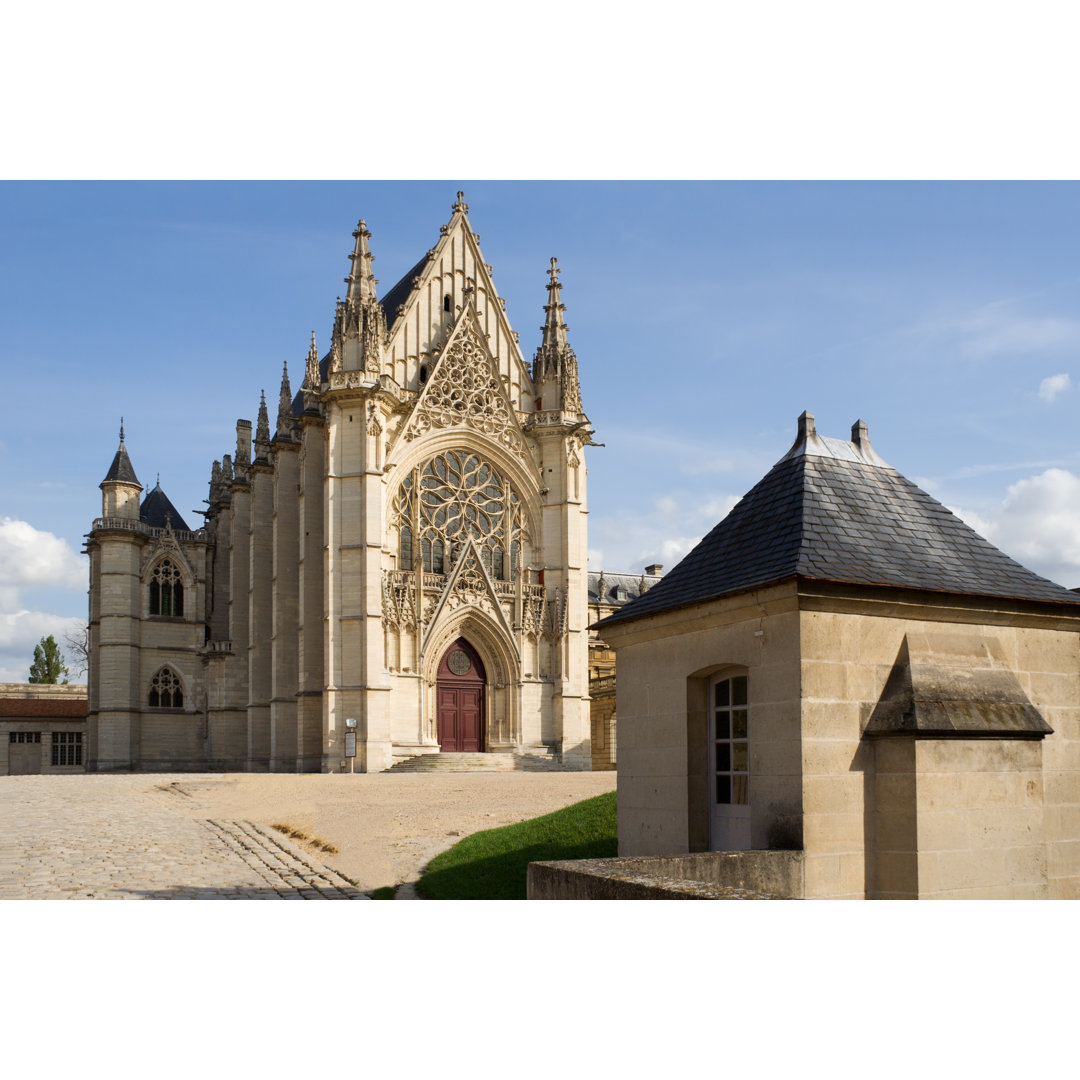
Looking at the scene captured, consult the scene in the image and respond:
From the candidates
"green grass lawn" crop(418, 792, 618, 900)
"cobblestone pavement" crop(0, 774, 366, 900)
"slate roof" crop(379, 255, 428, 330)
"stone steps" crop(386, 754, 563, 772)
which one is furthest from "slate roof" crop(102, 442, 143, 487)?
"green grass lawn" crop(418, 792, 618, 900)

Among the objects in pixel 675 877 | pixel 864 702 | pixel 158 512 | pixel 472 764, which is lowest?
pixel 472 764

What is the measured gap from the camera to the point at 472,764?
37.4m

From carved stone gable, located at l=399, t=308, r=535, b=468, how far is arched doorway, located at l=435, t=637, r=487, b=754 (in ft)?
26.3

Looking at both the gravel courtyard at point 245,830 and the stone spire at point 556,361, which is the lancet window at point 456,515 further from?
the gravel courtyard at point 245,830

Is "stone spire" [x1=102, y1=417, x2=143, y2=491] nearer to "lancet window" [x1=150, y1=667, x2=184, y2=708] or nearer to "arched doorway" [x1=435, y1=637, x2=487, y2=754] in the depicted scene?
"lancet window" [x1=150, y1=667, x2=184, y2=708]

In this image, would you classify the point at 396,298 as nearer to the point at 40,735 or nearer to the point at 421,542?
the point at 421,542

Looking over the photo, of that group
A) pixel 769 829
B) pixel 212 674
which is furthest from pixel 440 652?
pixel 769 829

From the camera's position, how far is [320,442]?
140 ft

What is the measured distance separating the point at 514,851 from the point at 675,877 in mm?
7107

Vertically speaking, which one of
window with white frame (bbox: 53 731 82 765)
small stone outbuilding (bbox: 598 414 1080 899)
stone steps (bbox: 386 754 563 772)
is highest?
small stone outbuilding (bbox: 598 414 1080 899)

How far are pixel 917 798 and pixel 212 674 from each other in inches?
1774

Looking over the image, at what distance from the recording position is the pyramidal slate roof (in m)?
9.51

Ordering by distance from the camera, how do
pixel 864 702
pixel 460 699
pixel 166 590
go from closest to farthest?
pixel 864 702, pixel 460 699, pixel 166 590

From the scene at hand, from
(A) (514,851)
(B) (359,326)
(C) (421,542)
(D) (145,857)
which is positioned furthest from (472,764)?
(D) (145,857)
